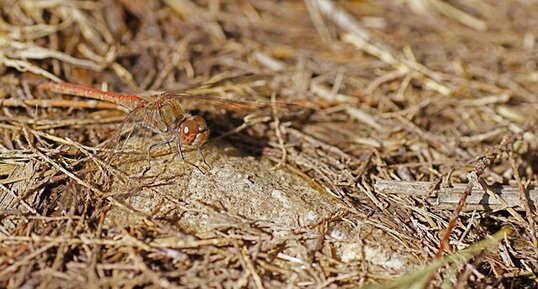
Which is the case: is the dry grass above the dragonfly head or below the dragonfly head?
below

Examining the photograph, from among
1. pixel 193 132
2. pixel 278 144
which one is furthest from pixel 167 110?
pixel 278 144

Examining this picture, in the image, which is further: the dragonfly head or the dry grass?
the dragonfly head

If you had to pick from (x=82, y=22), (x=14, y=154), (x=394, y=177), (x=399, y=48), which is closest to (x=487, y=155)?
(x=394, y=177)

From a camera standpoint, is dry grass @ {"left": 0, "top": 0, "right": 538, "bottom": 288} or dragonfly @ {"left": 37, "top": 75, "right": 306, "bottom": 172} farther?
dragonfly @ {"left": 37, "top": 75, "right": 306, "bottom": 172}

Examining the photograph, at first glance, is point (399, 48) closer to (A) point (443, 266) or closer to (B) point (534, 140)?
(B) point (534, 140)

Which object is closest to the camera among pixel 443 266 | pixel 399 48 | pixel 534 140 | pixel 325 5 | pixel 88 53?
pixel 443 266
